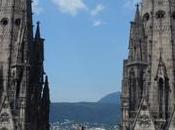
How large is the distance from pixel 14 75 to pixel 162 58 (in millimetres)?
17573

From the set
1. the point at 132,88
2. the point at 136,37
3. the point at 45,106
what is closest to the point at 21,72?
the point at 45,106

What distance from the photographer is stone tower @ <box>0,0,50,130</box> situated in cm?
7206

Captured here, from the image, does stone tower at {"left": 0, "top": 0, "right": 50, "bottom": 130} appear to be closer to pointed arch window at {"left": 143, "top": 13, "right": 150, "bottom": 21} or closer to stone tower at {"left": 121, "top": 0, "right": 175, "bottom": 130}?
stone tower at {"left": 121, "top": 0, "right": 175, "bottom": 130}

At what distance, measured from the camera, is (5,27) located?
2970 inches

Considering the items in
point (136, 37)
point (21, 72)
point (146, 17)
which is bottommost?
point (21, 72)

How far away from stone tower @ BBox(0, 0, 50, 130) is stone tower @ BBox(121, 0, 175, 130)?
36.4ft

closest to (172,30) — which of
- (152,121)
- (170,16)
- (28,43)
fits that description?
(170,16)

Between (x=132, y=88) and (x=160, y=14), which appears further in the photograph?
(x=160, y=14)

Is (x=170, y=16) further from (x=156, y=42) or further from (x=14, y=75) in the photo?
(x=14, y=75)

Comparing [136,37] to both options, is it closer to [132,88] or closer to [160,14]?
[160,14]

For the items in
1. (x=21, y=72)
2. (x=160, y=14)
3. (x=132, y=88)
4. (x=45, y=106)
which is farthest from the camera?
(x=45, y=106)

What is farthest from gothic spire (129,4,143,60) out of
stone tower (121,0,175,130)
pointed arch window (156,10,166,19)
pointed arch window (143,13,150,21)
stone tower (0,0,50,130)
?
stone tower (0,0,50,130)

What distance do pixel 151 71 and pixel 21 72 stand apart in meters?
15.4

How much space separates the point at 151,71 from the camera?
235 feet
